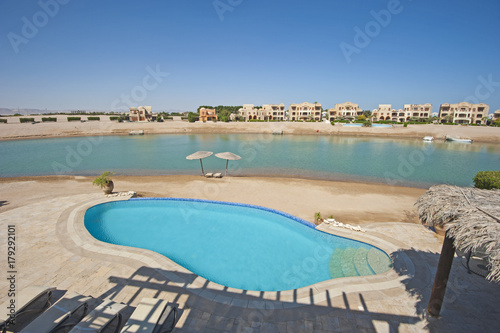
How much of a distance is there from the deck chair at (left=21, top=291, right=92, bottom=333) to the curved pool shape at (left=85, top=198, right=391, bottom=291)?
11.1 ft

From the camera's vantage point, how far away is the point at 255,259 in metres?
8.22

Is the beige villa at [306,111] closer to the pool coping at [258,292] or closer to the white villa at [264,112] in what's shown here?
the white villa at [264,112]

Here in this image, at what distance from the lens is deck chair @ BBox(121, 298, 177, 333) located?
13.2ft

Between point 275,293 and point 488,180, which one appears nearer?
point 275,293

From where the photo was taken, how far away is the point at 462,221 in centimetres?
387

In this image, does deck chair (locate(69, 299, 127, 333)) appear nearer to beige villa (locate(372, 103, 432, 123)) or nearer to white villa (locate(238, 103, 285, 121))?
white villa (locate(238, 103, 285, 121))

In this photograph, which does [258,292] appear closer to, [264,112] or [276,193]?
[276,193]

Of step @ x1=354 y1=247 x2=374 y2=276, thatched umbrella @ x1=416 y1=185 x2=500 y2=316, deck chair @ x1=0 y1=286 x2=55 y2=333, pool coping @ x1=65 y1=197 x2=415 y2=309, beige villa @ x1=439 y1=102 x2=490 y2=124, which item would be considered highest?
beige villa @ x1=439 y1=102 x2=490 y2=124

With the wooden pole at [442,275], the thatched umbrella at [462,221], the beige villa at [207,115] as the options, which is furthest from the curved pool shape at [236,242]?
the beige villa at [207,115]

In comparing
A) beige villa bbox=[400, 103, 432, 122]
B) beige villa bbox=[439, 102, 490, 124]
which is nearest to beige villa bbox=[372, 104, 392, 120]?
beige villa bbox=[400, 103, 432, 122]

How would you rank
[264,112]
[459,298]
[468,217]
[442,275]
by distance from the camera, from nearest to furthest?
1. [468,217]
2. [442,275]
3. [459,298]
4. [264,112]

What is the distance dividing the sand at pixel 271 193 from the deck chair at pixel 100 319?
8.00 meters

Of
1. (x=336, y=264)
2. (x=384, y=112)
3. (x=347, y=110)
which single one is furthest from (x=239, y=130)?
(x=384, y=112)

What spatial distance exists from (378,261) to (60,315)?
8.41m
